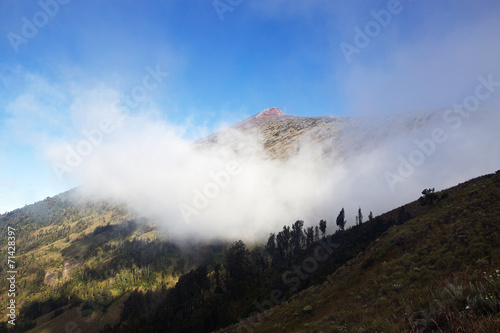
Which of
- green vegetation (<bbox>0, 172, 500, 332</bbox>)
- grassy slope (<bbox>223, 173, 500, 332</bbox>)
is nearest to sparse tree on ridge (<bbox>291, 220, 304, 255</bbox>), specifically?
green vegetation (<bbox>0, 172, 500, 332</bbox>)

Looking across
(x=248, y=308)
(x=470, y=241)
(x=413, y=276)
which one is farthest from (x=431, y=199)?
(x=248, y=308)

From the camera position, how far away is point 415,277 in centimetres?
2628

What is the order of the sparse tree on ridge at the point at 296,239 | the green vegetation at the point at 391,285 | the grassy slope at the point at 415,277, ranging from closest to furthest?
the green vegetation at the point at 391,285 < the grassy slope at the point at 415,277 < the sparse tree on ridge at the point at 296,239

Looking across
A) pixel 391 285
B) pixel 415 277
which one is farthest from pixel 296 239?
pixel 415 277

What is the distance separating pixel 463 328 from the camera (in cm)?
627

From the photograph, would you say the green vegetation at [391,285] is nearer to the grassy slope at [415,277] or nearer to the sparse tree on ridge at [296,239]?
the grassy slope at [415,277]

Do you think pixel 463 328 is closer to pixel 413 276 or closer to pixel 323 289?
pixel 413 276

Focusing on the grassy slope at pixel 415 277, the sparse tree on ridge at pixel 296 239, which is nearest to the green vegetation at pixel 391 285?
the grassy slope at pixel 415 277

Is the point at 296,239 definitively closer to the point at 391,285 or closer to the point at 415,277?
the point at 391,285

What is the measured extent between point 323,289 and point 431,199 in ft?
192

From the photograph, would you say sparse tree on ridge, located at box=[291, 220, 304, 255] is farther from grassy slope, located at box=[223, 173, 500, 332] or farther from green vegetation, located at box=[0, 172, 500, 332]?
grassy slope, located at box=[223, 173, 500, 332]

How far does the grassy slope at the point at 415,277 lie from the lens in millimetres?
12633

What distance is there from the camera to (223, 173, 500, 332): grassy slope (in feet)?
41.4

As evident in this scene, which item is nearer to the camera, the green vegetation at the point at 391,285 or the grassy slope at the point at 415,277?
the green vegetation at the point at 391,285
